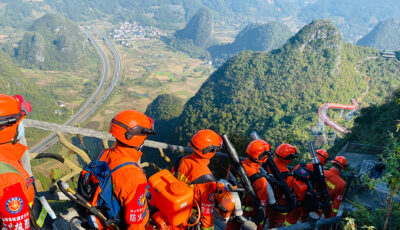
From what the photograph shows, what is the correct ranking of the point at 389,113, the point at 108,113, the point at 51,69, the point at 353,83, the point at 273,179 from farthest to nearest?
the point at 51,69 → the point at 108,113 → the point at 353,83 → the point at 389,113 → the point at 273,179

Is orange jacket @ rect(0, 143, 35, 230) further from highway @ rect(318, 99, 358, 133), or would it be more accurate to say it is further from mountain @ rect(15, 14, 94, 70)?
mountain @ rect(15, 14, 94, 70)

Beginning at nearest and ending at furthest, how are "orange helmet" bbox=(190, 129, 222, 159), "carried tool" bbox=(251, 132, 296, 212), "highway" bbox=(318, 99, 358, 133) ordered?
"orange helmet" bbox=(190, 129, 222, 159)
"carried tool" bbox=(251, 132, 296, 212)
"highway" bbox=(318, 99, 358, 133)

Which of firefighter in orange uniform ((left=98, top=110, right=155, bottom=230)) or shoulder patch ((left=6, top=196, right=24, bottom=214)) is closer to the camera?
shoulder patch ((left=6, top=196, right=24, bottom=214))

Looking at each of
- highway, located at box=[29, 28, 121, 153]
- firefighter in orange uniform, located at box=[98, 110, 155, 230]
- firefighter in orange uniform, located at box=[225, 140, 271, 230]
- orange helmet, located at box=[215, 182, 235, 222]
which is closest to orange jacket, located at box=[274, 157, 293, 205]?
firefighter in orange uniform, located at box=[225, 140, 271, 230]

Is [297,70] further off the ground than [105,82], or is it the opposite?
[297,70]

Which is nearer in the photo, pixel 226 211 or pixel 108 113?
pixel 226 211

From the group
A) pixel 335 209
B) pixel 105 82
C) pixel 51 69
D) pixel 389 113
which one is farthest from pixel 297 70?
pixel 51 69

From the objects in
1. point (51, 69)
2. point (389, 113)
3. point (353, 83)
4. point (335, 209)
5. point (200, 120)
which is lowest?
point (51, 69)

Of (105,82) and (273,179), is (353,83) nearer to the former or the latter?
(273,179)
